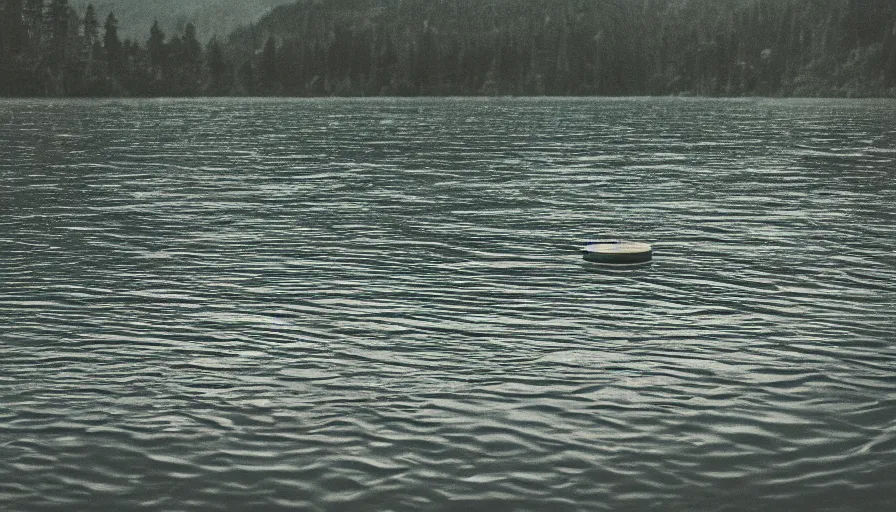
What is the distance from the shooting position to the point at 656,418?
784 inches

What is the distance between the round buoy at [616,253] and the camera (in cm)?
3553

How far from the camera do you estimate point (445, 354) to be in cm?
2405

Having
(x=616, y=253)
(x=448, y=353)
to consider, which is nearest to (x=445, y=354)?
(x=448, y=353)

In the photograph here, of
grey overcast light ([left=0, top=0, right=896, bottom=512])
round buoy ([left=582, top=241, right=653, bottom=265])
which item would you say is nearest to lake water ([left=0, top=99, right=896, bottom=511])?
grey overcast light ([left=0, top=0, right=896, bottom=512])

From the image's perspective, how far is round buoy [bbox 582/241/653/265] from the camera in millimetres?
35531

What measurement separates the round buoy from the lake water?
0.76 meters

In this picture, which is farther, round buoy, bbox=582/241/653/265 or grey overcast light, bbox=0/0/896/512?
round buoy, bbox=582/241/653/265

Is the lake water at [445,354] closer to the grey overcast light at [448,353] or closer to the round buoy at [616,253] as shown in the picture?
the grey overcast light at [448,353]

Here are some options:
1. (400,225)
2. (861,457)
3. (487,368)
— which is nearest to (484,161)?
(400,225)

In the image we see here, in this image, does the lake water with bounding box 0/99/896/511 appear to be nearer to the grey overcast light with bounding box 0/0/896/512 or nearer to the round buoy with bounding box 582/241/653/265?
the grey overcast light with bounding box 0/0/896/512

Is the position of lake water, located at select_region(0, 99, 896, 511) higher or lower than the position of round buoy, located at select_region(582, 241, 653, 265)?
lower

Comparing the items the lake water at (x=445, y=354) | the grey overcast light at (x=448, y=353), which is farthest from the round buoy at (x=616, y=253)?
the lake water at (x=445, y=354)

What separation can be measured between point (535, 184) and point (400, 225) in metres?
18.5

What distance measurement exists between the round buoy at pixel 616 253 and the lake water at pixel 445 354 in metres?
0.76
